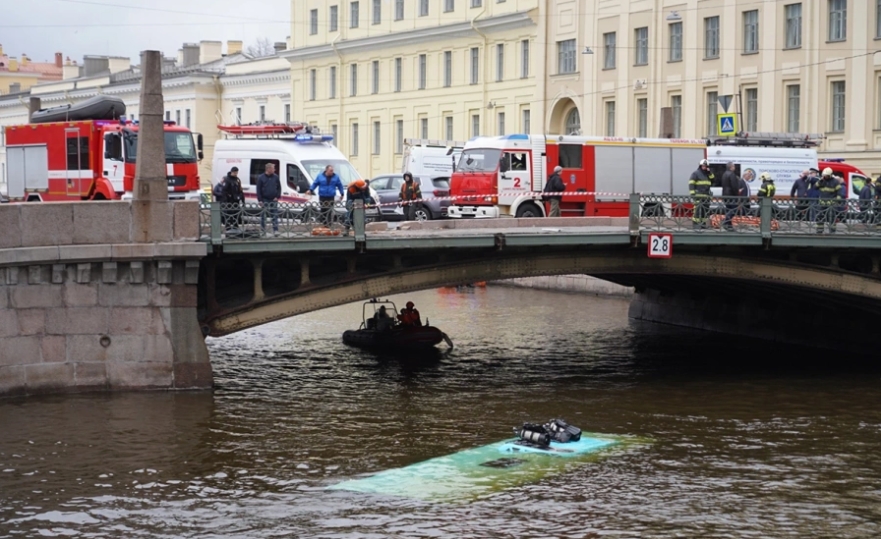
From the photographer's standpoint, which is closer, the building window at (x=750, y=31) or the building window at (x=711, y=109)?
the building window at (x=750, y=31)

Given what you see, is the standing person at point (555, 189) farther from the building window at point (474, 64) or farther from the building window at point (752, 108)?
the building window at point (474, 64)

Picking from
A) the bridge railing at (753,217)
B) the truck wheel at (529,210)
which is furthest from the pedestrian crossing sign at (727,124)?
the bridge railing at (753,217)

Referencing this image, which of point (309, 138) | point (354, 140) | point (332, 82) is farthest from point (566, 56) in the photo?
point (309, 138)

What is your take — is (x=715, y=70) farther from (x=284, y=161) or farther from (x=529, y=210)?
(x=284, y=161)

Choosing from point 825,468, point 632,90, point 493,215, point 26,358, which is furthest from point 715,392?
point 632,90

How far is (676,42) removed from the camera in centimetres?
5266

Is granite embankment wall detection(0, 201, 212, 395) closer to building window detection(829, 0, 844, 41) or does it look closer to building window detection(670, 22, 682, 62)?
building window detection(829, 0, 844, 41)

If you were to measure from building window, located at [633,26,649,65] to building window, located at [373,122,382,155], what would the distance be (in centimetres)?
→ 1913

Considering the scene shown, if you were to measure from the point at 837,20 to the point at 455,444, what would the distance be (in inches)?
1155

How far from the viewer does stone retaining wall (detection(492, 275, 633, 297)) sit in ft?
145

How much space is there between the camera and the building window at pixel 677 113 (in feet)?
172

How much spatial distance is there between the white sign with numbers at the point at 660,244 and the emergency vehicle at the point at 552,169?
27.0 feet

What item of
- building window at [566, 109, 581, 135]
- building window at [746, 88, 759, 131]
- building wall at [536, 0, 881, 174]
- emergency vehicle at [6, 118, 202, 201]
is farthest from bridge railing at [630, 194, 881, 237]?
building window at [566, 109, 581, 135]

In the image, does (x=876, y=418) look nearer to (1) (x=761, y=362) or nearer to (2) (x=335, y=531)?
(1) (x=761, y=362)
